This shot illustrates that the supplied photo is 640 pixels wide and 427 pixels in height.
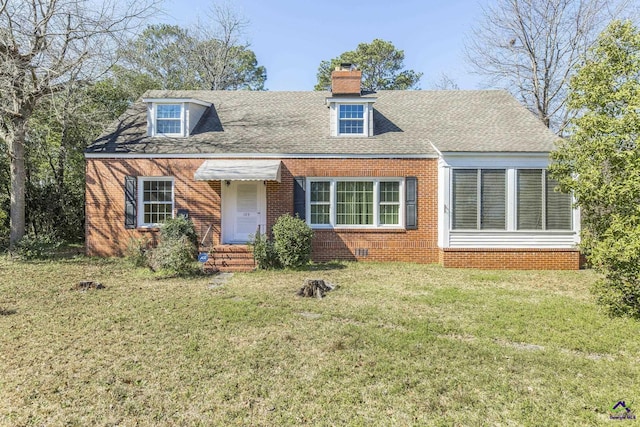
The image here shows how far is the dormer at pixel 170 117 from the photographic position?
14.6 metres

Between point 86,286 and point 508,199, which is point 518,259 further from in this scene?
point 86,286

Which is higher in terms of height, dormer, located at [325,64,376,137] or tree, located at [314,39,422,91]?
tree, located at [314,39,422,91]

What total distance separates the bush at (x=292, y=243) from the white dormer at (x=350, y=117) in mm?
4831

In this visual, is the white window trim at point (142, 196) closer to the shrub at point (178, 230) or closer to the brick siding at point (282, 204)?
the brick siding at point (282, 204)

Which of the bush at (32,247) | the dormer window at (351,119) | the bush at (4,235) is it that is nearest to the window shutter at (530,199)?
the dormer window at (351,119)

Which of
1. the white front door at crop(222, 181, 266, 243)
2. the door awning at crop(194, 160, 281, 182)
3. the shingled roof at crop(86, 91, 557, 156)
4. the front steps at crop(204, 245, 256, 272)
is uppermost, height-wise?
the shingled roof at crop(86, 91, 557, 156)

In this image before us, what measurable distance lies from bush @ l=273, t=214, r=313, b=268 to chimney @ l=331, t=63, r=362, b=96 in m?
7.13

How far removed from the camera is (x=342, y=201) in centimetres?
1382

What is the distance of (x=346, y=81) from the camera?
51.9ft

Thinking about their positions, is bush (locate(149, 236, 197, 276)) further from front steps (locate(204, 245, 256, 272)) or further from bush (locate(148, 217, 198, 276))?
front steps (locate(204, 245, 256, 272))

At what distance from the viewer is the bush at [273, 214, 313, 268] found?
458 inches

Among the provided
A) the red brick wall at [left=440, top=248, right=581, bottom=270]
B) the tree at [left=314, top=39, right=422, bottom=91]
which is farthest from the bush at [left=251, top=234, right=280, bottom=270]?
the tree at [left=314, top=39, right=422, bottom=91]

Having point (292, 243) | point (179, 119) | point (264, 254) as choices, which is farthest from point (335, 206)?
point (179, 119)

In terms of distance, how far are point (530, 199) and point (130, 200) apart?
14.7 metres
